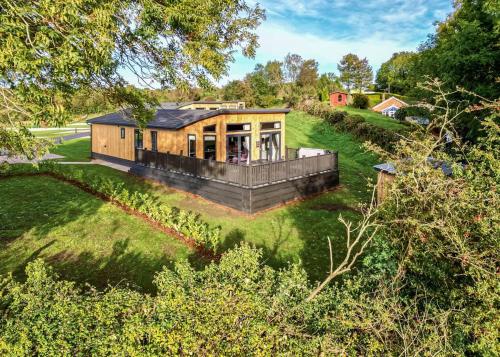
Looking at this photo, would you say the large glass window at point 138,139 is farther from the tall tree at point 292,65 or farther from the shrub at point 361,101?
the tall tree at point 292,65

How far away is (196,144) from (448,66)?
14319mm

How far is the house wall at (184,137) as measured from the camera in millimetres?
19484

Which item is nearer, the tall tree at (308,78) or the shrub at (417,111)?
the shrub at (417,111)

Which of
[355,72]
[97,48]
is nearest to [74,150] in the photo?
[97,48]

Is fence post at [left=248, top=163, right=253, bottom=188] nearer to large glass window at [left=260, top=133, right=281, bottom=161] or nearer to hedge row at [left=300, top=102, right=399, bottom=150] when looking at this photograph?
large glass window at [left=260, top=133, right=281, bottom=161]

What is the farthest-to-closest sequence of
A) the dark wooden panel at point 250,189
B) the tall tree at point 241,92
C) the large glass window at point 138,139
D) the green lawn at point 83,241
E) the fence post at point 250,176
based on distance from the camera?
the tall tree at point 241,92 < the large glass window at point 138,139 < the dark wooden panel at point 250,189 < the fence post at point 250,176 < the green lawn at point 83,241

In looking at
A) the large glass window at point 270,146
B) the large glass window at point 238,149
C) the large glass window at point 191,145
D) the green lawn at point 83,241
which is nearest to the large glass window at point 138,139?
the large glass window at point 191,145

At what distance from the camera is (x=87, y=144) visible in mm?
36031

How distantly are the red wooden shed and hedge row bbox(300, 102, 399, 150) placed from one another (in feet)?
60.0

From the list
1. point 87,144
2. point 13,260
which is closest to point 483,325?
point 13,260

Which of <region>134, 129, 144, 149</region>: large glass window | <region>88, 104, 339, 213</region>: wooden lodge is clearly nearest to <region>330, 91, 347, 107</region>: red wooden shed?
<region>88, 104, 339, 213</region>: wooden lodge

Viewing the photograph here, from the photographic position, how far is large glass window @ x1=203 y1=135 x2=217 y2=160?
1986 centimetres

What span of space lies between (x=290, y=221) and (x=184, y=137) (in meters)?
9.05

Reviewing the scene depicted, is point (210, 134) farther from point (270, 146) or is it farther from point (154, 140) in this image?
point (270, 146)
